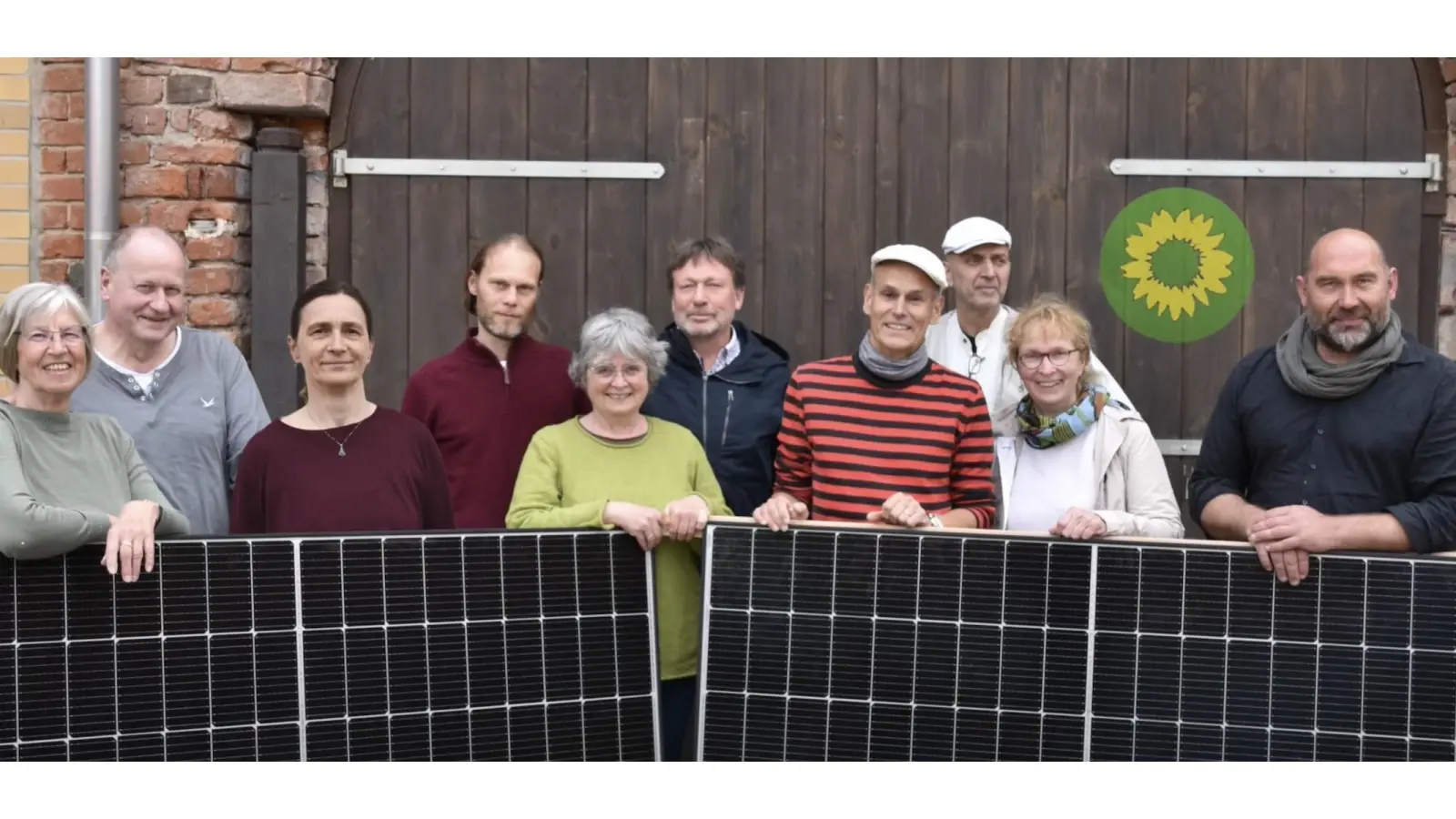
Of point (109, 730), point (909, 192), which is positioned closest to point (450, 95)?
point (909, 192)

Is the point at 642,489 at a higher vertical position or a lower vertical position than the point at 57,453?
lower

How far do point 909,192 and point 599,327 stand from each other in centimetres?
189

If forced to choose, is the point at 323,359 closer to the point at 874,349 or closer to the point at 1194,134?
the point at 874,349

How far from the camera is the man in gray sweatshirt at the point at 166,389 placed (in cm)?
418

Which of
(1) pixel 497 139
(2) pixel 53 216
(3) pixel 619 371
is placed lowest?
(3) pixel 619 371

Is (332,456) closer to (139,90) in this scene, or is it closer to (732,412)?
(732,412)

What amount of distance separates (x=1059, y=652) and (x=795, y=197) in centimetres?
231

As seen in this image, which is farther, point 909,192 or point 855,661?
point 909,192

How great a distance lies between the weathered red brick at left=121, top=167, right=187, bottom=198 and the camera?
5504mm

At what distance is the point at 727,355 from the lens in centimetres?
461

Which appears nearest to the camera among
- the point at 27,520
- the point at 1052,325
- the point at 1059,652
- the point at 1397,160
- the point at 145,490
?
the point at 27,520

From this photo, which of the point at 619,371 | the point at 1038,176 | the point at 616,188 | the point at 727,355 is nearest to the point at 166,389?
the point at 619,371

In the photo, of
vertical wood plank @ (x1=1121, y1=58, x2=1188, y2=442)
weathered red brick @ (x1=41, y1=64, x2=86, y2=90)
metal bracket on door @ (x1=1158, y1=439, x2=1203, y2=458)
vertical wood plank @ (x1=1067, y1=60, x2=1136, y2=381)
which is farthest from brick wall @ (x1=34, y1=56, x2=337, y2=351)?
metal bracket on door @ (x1=1158, y1=439, x2=1203, y2=458)

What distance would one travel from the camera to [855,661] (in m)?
4.05
